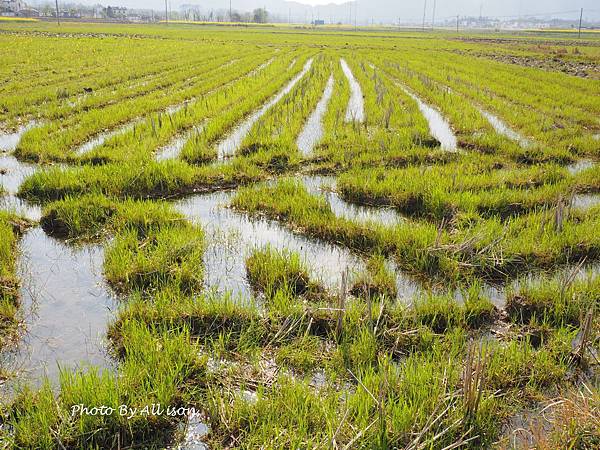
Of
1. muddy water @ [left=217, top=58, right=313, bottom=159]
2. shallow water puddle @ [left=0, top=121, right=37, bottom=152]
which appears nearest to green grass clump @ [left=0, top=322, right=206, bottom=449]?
muddy water @ [left=217, top=58, right=313, bottom=159]

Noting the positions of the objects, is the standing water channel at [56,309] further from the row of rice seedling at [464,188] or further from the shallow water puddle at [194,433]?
the row of rice seedling at [464,188]

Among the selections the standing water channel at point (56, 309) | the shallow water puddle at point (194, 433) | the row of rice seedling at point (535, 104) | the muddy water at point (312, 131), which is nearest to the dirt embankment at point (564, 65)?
the row of rice seedling at point (535, 104)

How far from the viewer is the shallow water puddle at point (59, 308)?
2.64m

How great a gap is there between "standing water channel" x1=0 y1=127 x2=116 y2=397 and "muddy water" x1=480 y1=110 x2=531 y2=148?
22.4ft

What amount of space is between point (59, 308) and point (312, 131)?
6395 mm

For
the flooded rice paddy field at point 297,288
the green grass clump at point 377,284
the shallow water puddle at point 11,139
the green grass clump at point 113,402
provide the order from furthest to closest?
1. the shallow water puddle at point 11,139
2. the green grass clump at point 377,284
3. the flooded rice paddy field at point 297,288
4. the green grass clump at point 113,402

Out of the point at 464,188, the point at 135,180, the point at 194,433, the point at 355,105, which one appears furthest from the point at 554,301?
the point at 355,105

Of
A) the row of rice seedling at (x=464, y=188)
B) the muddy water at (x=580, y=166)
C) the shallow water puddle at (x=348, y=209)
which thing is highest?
the muddy water at (x=580, y=166)

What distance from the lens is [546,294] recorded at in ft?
10.6

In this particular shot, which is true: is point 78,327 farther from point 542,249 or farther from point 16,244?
point 542,249

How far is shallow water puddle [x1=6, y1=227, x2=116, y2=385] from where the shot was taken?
8.65ft

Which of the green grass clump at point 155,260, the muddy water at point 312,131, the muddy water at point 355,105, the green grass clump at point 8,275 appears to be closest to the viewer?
the green grass clump at point 8,275

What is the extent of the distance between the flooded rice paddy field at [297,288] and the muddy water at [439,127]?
0.15 metres

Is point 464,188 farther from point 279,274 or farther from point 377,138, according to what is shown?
point 279,274
